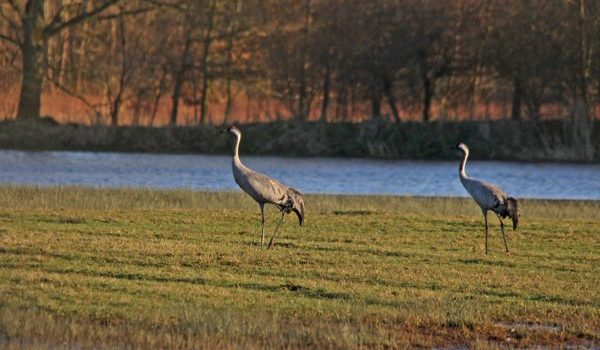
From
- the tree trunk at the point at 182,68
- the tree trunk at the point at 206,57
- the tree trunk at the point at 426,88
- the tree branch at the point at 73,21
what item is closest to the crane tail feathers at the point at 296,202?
the tree branch at the point at 73,21

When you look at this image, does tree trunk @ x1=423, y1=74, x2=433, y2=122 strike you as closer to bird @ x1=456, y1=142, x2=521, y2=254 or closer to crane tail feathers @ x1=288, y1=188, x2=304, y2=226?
bird @ x1=456, y1=142, x2=521, y2=254

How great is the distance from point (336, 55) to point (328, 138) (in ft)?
12.5

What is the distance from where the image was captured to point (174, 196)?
28.2 metres

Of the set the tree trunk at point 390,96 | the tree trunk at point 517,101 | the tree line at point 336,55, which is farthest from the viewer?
the tree trunk at point 390,96

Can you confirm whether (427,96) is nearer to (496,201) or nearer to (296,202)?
(496,201)

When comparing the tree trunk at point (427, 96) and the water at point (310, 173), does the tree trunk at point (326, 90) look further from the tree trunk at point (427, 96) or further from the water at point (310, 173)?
the water at point (310, 173)

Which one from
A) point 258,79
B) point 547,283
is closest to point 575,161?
point 258,79

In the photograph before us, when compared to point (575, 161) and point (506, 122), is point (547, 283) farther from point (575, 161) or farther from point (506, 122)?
point (506, 122)

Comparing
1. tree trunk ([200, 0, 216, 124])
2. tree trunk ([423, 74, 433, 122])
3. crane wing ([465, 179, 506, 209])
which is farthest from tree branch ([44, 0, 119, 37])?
crane wing ([465, 179, 506, 209])

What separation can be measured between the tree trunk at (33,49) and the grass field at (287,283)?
2820 cm

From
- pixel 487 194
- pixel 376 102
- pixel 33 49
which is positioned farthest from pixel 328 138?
pixel 487 194

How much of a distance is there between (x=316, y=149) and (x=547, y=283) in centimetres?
3630

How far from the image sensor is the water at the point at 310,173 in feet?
115

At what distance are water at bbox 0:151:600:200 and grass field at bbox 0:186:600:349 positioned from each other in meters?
13.1
